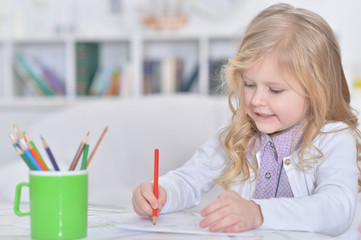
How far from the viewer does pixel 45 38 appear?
3.26 meters

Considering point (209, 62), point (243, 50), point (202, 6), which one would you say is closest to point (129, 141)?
point (243, 50)

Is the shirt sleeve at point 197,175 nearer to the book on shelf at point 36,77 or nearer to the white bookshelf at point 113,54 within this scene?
the white bookshelf at point 113,54

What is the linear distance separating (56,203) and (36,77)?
2714 mm

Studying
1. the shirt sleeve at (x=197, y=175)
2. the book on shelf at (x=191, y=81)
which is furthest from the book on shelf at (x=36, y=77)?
the shirt sleeve at (x=197, y=175)

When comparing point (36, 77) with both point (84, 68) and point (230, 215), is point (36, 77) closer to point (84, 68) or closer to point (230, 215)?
point (84, 68)

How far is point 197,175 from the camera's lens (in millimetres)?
1136

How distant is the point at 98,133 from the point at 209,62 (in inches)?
52.6

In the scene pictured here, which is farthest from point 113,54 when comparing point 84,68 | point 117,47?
point 84,68

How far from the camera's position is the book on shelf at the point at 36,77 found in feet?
10.7

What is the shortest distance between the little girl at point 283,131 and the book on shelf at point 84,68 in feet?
7.22

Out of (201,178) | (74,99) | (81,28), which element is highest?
(81,28)

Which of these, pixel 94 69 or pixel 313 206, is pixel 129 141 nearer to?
pixel 313 206

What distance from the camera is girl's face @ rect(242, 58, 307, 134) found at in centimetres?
99

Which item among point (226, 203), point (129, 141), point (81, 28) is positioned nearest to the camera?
point (226, 203)
